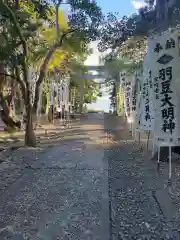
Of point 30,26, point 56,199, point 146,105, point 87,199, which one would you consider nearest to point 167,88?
point 146,105

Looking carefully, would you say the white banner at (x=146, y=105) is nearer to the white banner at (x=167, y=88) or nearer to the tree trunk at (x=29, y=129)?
the white banner at (x=167, y=88)

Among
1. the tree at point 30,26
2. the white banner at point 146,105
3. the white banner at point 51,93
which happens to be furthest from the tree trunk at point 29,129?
the white banner at point 51,93

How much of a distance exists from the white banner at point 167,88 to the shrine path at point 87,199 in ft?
2.79

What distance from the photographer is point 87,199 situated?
5.50 m

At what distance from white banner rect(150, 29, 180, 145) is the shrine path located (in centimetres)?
85

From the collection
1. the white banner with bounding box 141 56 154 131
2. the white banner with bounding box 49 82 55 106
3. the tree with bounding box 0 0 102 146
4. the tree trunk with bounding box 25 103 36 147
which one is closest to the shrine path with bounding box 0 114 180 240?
the white banner with bounding box 141 56 154 131

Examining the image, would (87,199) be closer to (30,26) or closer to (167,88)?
(167,88)

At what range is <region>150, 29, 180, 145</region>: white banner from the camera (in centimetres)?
673

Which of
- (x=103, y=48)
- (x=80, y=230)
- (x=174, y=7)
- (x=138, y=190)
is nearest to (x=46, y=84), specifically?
(x=103, y=48)

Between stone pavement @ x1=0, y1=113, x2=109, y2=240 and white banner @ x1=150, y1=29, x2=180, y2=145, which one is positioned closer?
stone pavement @ x1=0, y1=113, x2=109, y2=240

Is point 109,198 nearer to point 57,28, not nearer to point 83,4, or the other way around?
point 83,4

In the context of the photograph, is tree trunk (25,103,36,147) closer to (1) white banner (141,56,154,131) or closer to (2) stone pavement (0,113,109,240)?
(2) stone pavement (0,113,109,240)

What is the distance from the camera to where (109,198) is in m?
5.57

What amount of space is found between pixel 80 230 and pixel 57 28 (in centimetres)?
866
